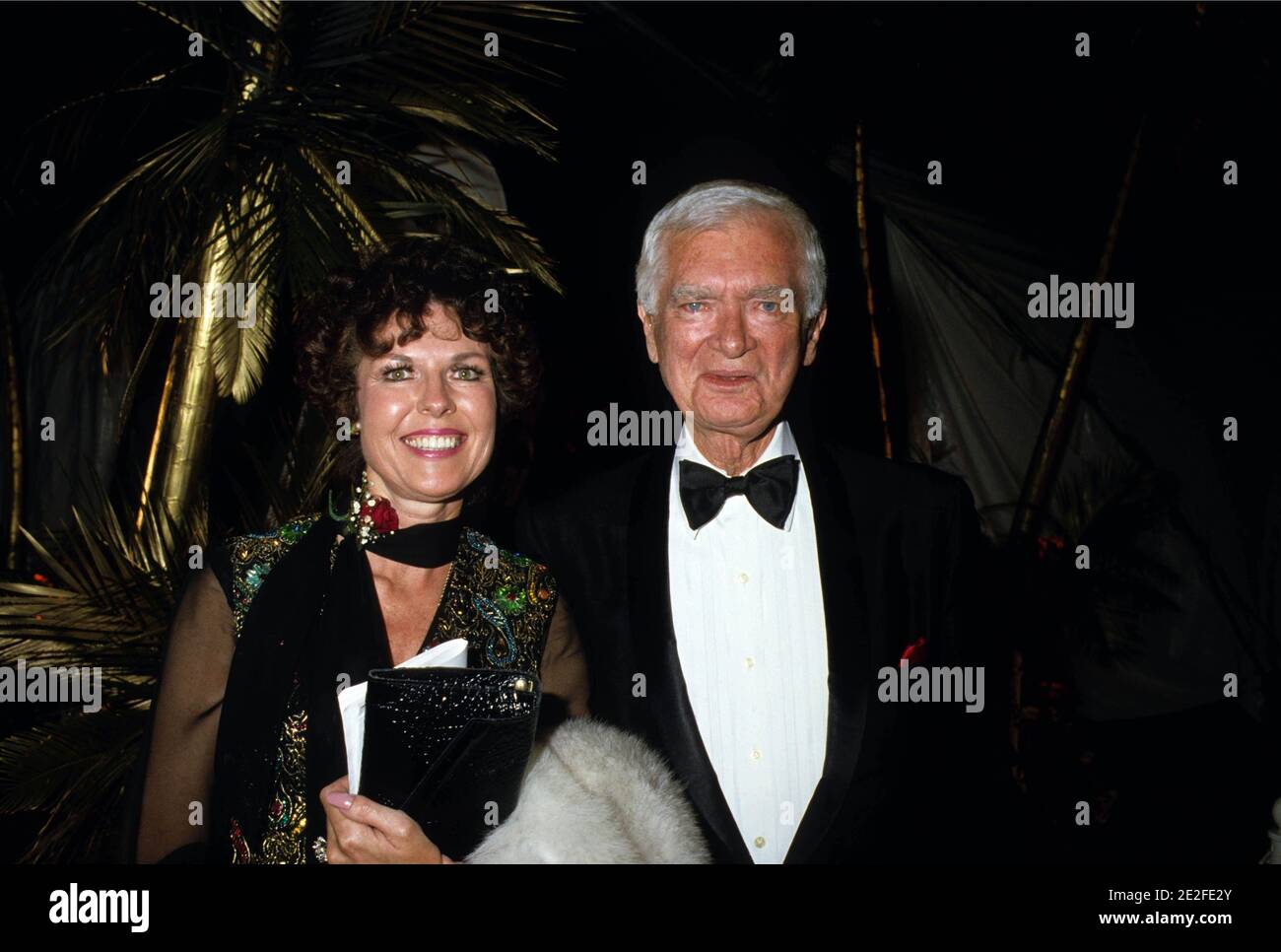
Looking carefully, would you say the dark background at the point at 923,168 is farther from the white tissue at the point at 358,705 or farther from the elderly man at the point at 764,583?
the white tissue at the point at 358,705

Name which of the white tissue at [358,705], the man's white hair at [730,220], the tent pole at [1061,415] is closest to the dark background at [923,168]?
the tent pole at [1061,415]

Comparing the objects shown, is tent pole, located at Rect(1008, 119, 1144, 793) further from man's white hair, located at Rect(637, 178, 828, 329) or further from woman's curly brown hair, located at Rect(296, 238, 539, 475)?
woman's curly brown hair, located at Rect(296, 238, 539, 475)

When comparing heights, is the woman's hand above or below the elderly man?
below

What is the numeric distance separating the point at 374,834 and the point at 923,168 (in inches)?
134

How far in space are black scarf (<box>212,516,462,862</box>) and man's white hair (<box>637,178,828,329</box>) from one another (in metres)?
0.79

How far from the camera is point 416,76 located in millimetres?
3174

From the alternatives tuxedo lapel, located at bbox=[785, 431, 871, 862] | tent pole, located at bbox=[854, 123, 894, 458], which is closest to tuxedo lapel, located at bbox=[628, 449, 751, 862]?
tuxedo lapel, located at bbox=[785, 431, 871, 862]

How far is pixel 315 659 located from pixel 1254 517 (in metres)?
3.92

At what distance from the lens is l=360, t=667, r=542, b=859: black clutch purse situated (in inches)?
55.2

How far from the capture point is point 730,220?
2025 mm

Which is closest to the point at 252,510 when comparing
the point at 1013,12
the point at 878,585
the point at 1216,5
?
the point at 878,585

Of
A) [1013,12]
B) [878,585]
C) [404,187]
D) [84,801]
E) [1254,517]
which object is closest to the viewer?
[878,585]
